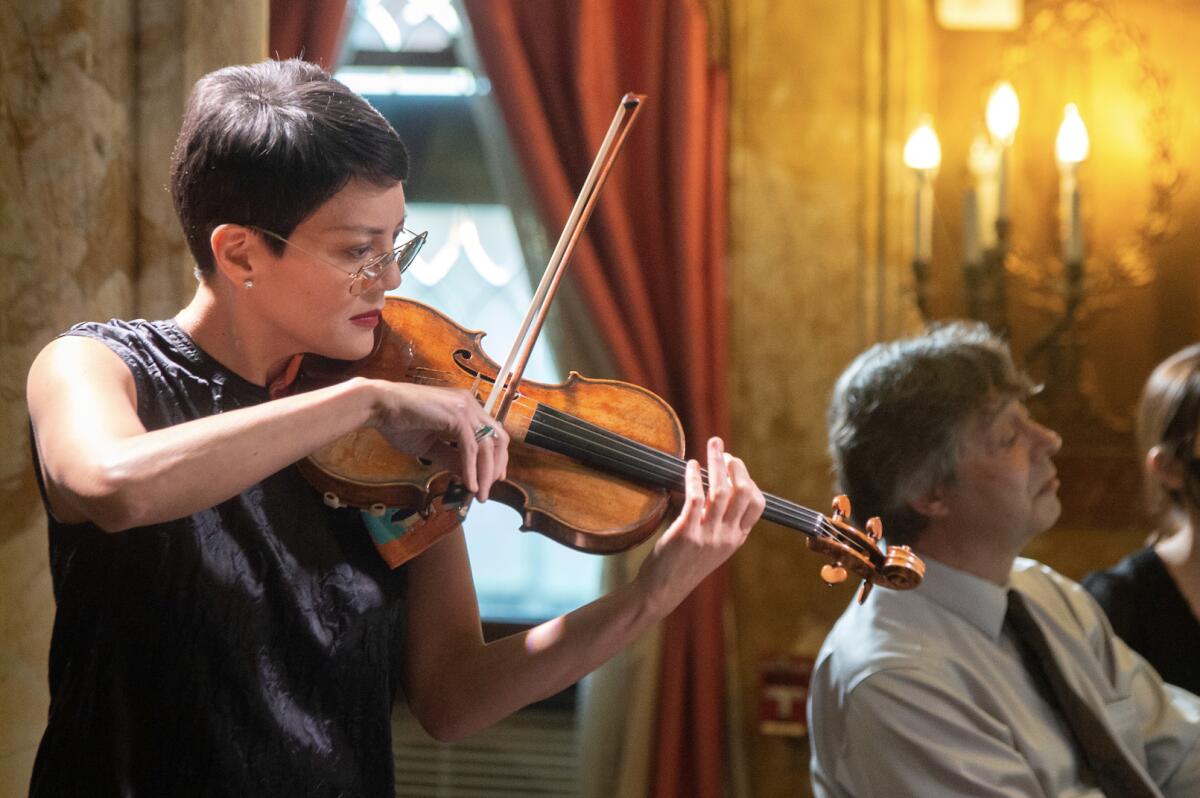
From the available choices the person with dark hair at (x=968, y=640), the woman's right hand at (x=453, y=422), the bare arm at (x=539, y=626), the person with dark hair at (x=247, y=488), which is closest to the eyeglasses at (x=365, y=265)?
the person with dark hair at (x=247, y=488)

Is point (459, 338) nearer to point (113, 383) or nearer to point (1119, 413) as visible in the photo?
point (113, 383)

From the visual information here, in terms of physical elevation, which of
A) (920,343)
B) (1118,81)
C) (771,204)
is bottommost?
(920,343)

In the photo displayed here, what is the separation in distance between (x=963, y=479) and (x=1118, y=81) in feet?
4.87

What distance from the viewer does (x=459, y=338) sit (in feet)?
4.21

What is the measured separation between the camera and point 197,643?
104cm

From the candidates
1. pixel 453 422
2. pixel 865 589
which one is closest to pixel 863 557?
pixel 865 589

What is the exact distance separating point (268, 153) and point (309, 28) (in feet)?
5.91

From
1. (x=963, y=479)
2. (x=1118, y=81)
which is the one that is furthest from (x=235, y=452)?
(x=1118, y=81)

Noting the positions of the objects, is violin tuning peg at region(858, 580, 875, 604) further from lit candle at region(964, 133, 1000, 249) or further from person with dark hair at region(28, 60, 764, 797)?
lit candle at region(964, 133, 1000, 249)

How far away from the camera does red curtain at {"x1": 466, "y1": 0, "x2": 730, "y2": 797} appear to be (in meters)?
2.67

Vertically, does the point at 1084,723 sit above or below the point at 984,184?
below

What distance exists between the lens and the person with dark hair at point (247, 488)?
1026 mm

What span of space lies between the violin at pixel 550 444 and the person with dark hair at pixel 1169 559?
3.02ft

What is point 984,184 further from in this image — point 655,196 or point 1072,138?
point 655,196
